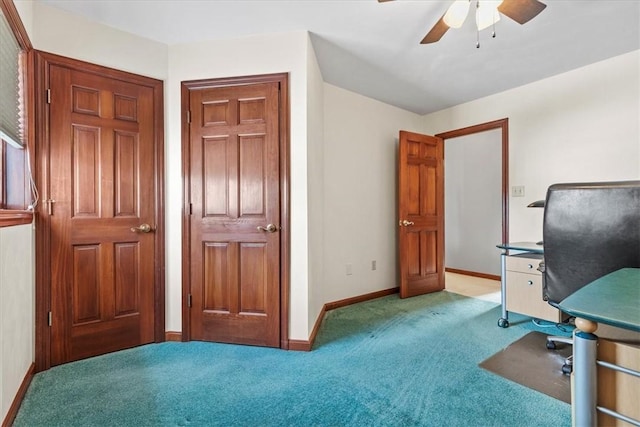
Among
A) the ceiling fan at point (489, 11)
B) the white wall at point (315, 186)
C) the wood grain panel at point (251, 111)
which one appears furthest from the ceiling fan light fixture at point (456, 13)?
the wood grain panel at point (251, 111)

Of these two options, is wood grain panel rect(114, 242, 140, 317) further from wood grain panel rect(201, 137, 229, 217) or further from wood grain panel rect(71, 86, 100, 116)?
wood grain panel rect(71, 86, 100, 116)

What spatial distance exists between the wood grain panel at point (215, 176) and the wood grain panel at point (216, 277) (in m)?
0.28

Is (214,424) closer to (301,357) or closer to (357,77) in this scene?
(301,357)

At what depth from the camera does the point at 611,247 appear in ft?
4.49

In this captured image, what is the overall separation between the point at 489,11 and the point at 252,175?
1.90 metres

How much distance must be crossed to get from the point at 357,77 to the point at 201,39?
4.87ft

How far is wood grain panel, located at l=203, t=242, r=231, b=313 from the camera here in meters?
2.35

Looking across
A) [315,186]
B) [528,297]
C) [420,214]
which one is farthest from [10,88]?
[528,297]

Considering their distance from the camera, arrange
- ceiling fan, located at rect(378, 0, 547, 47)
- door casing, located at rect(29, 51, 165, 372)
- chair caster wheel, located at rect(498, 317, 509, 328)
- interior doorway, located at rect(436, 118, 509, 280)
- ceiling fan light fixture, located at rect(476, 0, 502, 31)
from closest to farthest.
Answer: ceiling fan, located at rect(378, 0, 547, 47) → ceiling fan light fixture, located at rect(476, 0, 502, 31) → door casing, located at rect(29, 51, 165, 372) → chair caster wheel, located at rect(498, 317, 509, 328) → interior doorway, located at rect(436, 118, 509, 280)

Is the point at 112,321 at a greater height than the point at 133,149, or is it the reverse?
the point at 133,149

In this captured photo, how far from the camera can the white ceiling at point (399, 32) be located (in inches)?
77.9

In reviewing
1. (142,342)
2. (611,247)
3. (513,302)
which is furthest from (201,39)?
(513,302)

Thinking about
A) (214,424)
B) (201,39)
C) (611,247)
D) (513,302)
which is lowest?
(214,424)

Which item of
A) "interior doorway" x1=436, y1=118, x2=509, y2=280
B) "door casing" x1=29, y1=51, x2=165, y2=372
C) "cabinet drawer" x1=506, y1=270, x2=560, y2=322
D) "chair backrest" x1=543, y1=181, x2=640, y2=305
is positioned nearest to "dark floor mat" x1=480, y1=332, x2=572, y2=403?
"cabinet drawer" x1=506, y1=270, x2=560, y2=322
